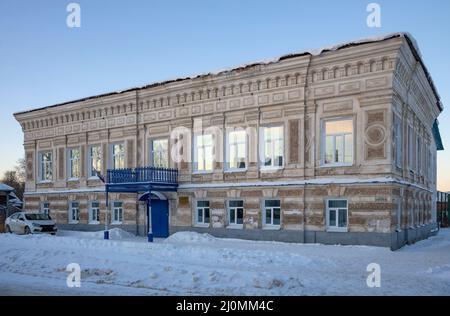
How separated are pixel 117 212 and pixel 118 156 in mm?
3504

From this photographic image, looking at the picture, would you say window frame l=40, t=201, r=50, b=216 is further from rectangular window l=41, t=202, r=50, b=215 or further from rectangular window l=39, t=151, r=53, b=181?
rectangular window l=39, t=151, r=53, b=181

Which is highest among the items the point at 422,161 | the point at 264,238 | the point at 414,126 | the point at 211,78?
the point at 211,78

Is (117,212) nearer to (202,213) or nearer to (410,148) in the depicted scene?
(202,213)

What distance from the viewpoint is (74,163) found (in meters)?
31.0

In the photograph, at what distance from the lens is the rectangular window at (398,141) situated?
20.5 metres

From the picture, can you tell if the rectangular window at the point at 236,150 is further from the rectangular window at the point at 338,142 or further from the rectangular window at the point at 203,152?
the rectangular window at the point at 338,142

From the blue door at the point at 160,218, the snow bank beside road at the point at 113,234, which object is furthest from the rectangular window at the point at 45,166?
the blue door at the point at 160,218

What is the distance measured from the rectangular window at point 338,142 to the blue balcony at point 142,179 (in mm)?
8567

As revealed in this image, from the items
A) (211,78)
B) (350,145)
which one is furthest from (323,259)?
(211,78)

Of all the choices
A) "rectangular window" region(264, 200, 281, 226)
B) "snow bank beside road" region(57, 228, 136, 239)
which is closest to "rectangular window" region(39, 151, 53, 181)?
"snow bank beside road" region(57, 228, 136, 239)

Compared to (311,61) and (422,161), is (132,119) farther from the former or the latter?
(422,161)

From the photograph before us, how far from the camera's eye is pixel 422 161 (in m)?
27.2
